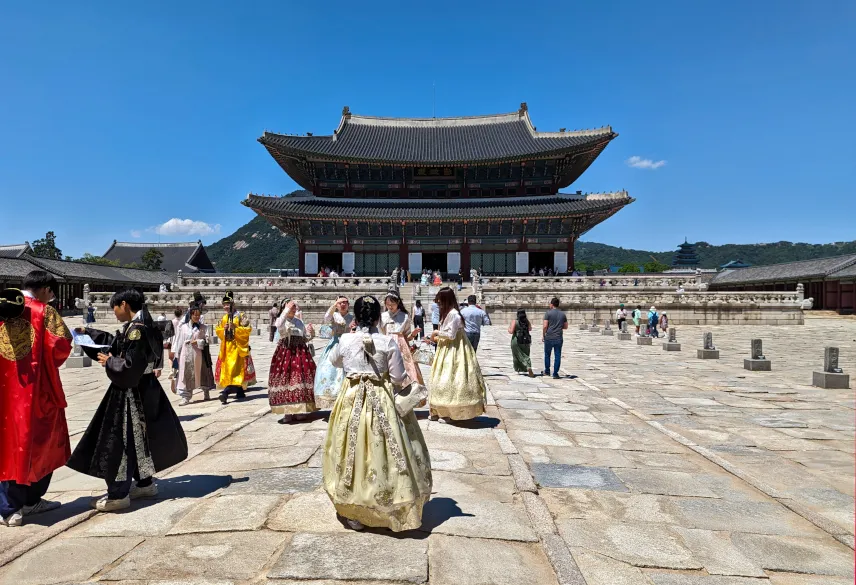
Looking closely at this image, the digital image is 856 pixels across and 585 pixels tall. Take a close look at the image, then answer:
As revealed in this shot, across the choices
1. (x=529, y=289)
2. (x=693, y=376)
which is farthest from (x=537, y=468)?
(x=529, y=289)

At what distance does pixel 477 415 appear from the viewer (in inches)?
260

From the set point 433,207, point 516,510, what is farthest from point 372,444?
point 433,207

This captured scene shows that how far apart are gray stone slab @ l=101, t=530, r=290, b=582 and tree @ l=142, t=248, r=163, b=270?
57067mm

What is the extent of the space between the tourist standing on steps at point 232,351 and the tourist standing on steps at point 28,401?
415cm

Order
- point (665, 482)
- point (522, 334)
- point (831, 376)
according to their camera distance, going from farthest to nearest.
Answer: point (522, 334)
point (831, 376)
point (665, 482)

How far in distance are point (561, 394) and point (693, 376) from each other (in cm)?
403

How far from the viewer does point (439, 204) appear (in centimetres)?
3825

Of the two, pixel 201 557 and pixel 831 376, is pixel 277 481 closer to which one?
pixel 201 557

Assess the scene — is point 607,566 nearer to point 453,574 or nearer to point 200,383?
point 453,574

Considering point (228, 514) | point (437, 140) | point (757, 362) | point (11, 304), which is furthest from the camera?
point (437, 140)

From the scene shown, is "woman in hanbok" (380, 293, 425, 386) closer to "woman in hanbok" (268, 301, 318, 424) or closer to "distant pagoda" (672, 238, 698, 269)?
"woman in hanbok" (268, 301, 318, 424)

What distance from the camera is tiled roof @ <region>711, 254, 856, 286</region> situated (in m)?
32.1

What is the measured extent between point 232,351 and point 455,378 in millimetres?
3828

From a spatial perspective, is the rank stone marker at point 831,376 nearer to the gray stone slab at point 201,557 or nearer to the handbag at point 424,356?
the handbag at point 424,356
